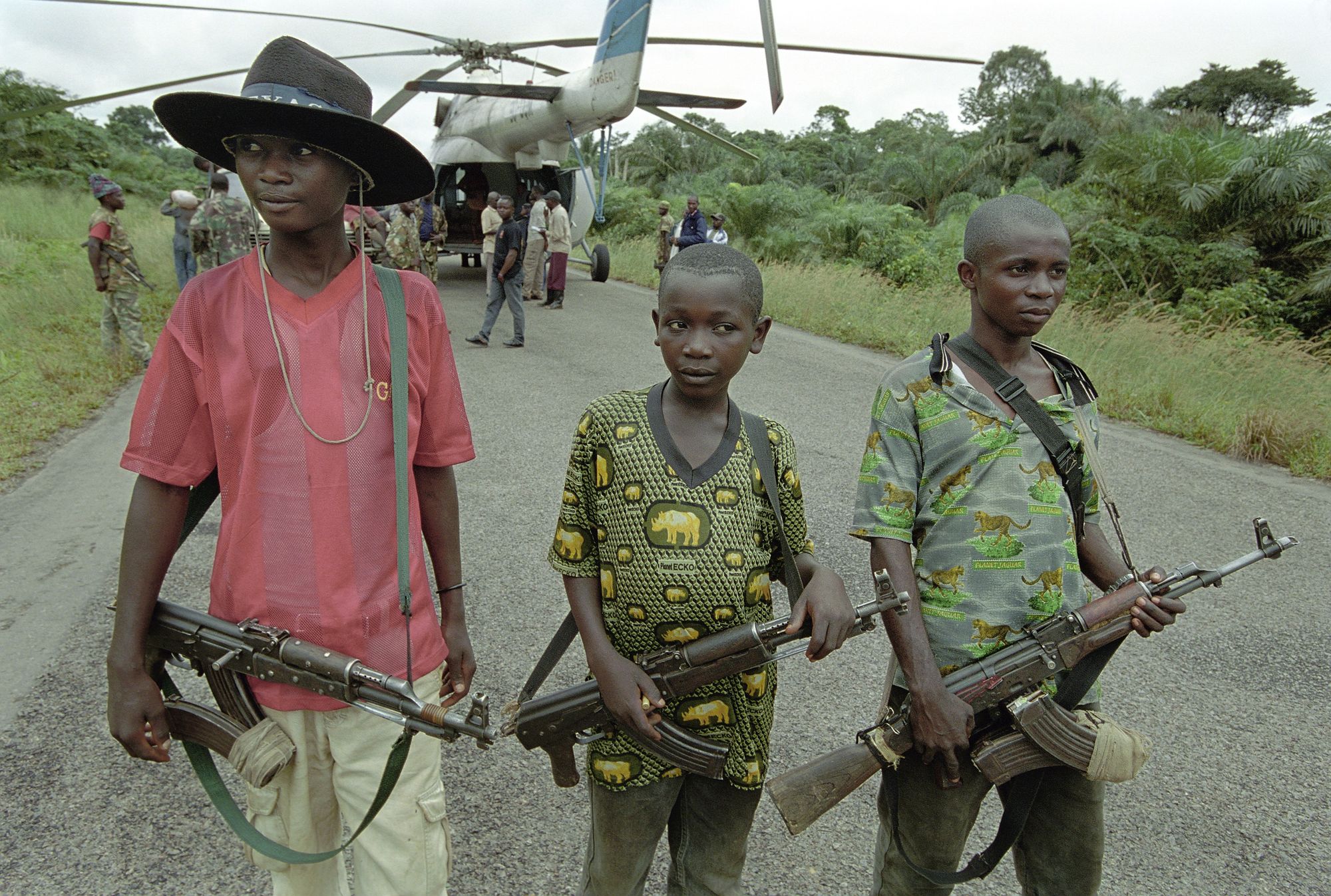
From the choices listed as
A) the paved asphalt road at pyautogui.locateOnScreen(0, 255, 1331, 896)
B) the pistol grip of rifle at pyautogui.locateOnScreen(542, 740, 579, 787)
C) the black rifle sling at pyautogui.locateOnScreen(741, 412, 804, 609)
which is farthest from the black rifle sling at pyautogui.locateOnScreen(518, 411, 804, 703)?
the paved asphalt road at pyautogui.locateOnScreen(0, 255, 1331, 896)

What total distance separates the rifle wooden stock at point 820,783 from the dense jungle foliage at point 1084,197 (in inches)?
400

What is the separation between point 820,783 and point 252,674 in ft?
3.73

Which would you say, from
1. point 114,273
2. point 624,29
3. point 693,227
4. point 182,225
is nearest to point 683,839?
point 114,273

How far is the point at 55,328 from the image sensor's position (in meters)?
10.4

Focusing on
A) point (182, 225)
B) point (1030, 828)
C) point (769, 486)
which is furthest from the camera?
point (182, 225)

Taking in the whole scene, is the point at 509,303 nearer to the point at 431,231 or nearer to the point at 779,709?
the point at 431,231

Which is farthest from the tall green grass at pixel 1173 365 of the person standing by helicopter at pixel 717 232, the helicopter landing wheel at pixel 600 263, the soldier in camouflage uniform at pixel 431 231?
the soldier in camouflage uniform at pixel 431 231

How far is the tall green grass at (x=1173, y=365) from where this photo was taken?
697 cm

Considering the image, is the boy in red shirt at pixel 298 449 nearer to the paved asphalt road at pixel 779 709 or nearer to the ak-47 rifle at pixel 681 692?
the ak-47 rifle at pixel 681 692

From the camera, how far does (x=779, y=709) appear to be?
338cm

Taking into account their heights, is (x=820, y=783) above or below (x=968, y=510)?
below

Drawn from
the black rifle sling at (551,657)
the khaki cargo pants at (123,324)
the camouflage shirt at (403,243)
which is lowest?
the khaki cargo pants at (123,324)

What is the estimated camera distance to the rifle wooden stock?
72.2 inches

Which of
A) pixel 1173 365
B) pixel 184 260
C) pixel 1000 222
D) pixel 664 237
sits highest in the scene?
pixel 1000 222
